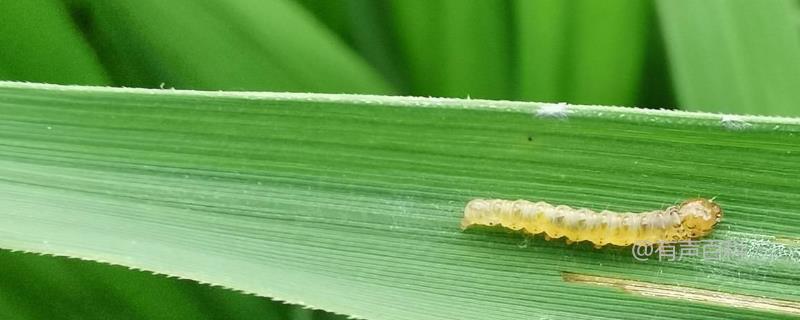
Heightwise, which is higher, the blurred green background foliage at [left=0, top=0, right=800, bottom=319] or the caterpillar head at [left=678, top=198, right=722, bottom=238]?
the blurred green background foliage at [left=0, top=0, right=800, bottom=319]

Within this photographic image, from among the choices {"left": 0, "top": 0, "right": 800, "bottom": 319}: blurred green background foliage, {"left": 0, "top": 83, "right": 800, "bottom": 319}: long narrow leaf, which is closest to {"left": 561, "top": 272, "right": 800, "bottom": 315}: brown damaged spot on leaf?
{"left": 0, "top": 83, "right": 800, "bottom": 319}: long narrow leaf

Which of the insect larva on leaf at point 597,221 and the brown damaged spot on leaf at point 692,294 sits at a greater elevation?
the insect larva on leaf at point 597,221

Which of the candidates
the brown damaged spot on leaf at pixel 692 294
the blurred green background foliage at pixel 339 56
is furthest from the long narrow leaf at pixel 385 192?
the blurred green background foliage at pixel 339 56

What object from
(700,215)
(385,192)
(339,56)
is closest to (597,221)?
(700,215)

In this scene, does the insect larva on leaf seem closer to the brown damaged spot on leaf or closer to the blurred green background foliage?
the brown damaged spot on leaf

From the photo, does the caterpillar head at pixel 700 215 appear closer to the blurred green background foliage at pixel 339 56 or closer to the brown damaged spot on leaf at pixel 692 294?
the brown damaged spot on leaf at pixel 692 294

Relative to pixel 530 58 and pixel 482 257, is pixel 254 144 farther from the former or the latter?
pixel 530 58

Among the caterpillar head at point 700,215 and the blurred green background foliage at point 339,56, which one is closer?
the caterpillar head at point 700,215

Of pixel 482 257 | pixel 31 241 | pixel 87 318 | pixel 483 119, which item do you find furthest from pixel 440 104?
pixel 87 318
